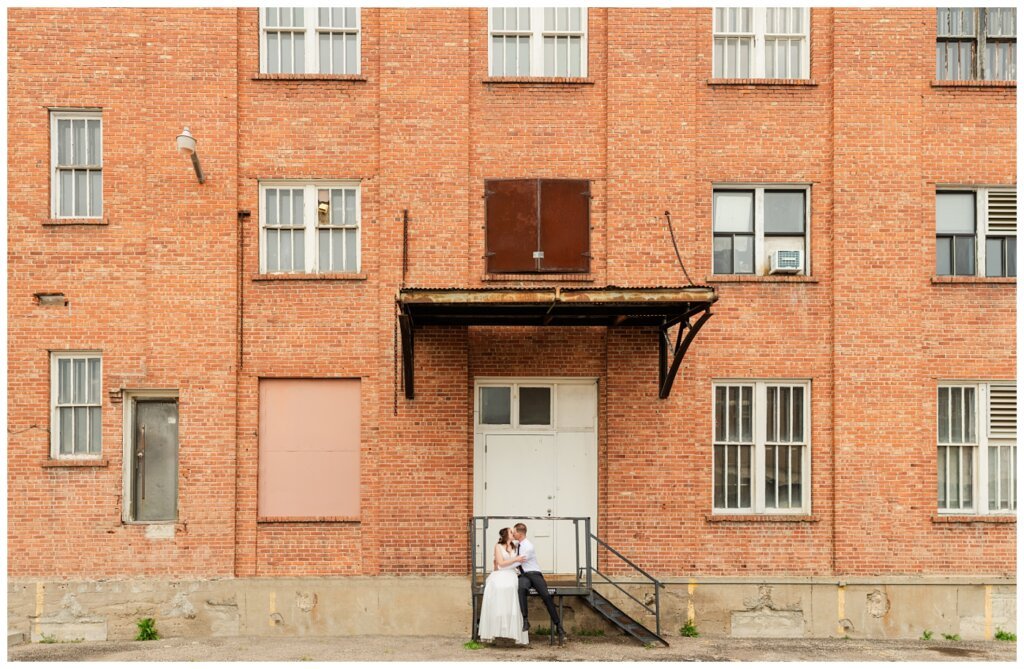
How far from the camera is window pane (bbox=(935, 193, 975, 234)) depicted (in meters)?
13.7

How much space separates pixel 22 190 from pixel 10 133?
34.0 inches

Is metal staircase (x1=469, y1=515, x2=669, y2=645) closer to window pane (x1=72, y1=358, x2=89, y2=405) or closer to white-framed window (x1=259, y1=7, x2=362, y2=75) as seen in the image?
window pane (x1=72, y1=358, x2=89, y2=405)

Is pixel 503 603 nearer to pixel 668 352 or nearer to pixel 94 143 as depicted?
pixel 668 352

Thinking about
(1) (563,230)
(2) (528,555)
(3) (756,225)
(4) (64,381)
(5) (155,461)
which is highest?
(3) (756,225)

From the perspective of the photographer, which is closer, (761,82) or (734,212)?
(761,82)

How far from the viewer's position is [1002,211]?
13.7 m

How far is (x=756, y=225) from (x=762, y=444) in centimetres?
334

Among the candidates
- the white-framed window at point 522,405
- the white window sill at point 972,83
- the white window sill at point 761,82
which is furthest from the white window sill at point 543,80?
the white window sill at point 972,83

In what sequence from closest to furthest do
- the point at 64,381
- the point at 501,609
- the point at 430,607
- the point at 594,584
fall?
the point at 501,609 → the point at 430,607 → the point at 594,584 → the point at 64,381

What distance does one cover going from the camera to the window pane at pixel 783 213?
13.7 m

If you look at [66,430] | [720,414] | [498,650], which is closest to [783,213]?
[720,414]

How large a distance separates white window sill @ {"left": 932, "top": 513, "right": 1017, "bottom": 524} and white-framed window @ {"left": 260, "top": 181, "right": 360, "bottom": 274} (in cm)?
952

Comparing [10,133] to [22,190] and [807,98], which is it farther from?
[807,98]

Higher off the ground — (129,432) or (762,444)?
(129,432)
